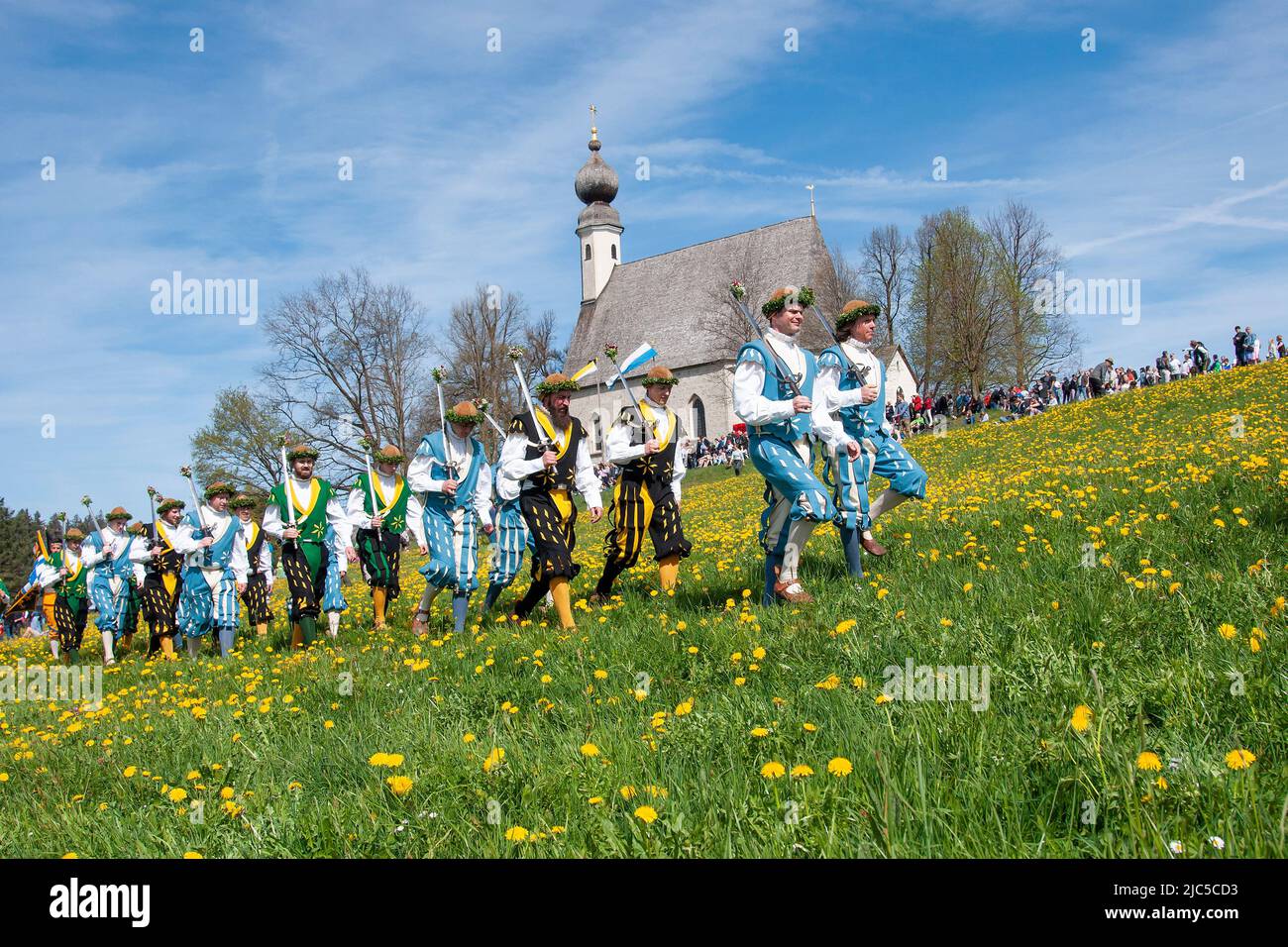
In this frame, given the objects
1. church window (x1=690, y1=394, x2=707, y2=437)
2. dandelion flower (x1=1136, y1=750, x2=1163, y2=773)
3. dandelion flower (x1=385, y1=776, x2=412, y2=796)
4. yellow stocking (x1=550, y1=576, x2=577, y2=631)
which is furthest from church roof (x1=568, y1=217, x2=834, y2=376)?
dandelion flower (x1=1136, y1=750, x2=1163, y2=773)

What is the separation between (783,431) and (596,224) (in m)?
72.4

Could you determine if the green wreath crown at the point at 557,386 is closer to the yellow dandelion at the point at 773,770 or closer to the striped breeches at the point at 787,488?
the striped breeches at the point at 787,488

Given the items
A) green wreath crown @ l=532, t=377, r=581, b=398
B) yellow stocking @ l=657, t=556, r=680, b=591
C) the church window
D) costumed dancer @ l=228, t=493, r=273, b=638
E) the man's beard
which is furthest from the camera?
the church window

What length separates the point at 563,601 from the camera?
7691 mm

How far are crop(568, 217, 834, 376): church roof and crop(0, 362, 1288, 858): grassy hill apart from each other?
47.6m

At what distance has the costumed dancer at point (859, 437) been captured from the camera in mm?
7477

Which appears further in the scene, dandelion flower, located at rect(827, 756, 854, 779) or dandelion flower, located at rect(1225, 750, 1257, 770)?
dandelion flower, located at rect(827, 756, 854, 779)

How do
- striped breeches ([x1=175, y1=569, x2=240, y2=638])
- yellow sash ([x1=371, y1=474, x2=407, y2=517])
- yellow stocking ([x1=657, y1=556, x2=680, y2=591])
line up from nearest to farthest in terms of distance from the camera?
yellow stocking ([x1=657, y1=556, x2=680, y2=591])
striped breeches ([x1=175, y1=569, x2=240, y2=638])
yellow sash ([x1=371, y1=474, x2=407, y2=517])

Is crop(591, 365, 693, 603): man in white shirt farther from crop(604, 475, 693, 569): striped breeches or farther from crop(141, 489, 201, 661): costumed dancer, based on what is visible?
crop(141, 489, 201, 661): costumed dancer

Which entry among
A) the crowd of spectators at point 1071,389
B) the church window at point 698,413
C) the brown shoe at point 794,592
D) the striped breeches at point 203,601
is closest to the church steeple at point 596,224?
the church window at point 698,413

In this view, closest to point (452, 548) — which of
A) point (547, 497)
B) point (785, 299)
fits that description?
point (547, 497)

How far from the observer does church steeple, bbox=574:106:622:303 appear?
7588 centimetres

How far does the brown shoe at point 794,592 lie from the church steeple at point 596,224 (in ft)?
230

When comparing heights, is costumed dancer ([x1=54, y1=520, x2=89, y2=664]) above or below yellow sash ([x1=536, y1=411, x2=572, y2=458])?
below
